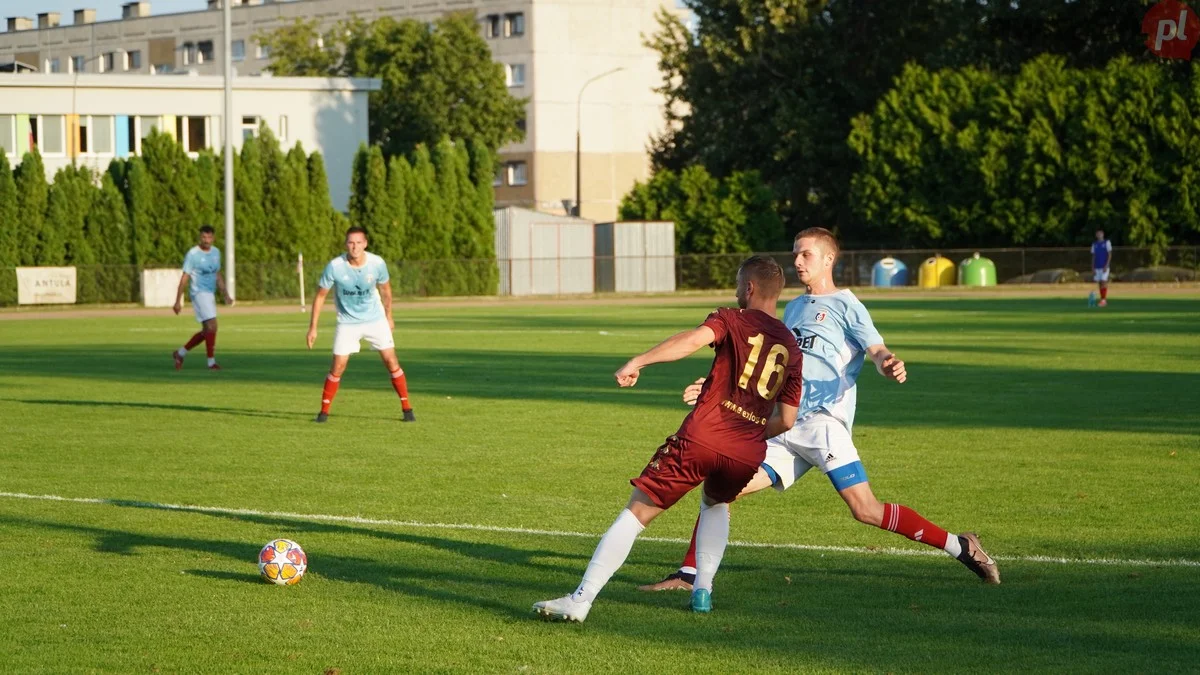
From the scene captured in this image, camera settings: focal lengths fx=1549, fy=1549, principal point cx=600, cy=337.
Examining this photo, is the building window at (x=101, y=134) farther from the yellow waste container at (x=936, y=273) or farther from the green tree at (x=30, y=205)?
the yellow waste container at (x=936, y=273)

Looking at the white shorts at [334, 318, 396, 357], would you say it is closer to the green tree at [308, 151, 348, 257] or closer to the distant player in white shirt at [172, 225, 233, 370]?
the distant player in white shirt at [172, 225, 233, 370]

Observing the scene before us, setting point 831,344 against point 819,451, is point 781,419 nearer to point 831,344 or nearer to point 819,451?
point 819,451

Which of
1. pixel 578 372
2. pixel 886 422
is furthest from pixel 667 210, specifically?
pixel 886 422

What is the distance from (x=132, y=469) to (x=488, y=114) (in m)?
73.3

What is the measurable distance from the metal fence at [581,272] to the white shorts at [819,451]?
48114 millimetres

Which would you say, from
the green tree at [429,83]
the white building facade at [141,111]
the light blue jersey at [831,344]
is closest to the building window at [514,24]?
the green tree at [429,83]

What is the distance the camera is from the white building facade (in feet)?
222

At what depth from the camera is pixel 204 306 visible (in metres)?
24.4

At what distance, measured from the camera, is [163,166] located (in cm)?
5616

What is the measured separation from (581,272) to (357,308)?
46671mm

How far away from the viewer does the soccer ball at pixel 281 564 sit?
7.93 meters

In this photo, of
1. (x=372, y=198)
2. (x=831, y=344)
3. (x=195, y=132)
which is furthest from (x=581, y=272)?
(x=831, y=344)

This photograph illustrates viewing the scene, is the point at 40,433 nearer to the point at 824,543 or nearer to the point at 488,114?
the point at 824,543

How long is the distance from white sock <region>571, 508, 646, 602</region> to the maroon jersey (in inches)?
18.7
